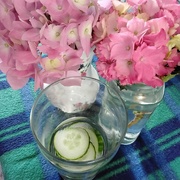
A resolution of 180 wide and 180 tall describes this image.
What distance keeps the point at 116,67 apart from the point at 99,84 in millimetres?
130

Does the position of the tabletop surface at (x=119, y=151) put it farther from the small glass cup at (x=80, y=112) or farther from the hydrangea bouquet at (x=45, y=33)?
the hydrangea bouquet at (x=45, y=33)

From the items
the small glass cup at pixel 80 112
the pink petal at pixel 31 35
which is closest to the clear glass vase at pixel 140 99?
the small glass cup at pixel 80 112

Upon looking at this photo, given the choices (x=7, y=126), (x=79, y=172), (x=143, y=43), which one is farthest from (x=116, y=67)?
(x=7, y=126)

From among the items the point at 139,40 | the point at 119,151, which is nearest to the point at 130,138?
the point at 119,151

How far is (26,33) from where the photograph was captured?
0.30 metres

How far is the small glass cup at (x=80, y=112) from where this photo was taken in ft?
1.34

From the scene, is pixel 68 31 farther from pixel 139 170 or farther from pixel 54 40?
pixel 139 170

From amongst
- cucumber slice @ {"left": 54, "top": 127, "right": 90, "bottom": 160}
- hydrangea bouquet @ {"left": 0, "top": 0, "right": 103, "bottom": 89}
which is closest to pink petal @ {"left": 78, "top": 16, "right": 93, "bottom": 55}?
hydrangea bouquet @ {"left": 0, "top": 0, "right": 103, "bottom": 89}

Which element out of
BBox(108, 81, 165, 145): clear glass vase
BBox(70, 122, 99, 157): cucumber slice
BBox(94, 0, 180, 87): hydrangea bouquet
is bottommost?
BBox(70, 122, 99, 157): cucumber slice

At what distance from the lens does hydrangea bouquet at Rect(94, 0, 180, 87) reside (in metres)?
0.29

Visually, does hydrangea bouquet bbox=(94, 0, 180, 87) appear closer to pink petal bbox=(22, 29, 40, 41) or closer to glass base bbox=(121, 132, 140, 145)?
pink petal bbox=(22, 29, 40, 41)

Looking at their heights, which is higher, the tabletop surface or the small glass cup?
the small glass cup

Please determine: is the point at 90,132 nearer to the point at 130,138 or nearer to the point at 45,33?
the point at 130,138

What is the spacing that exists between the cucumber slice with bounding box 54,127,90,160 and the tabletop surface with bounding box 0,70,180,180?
5 cm
